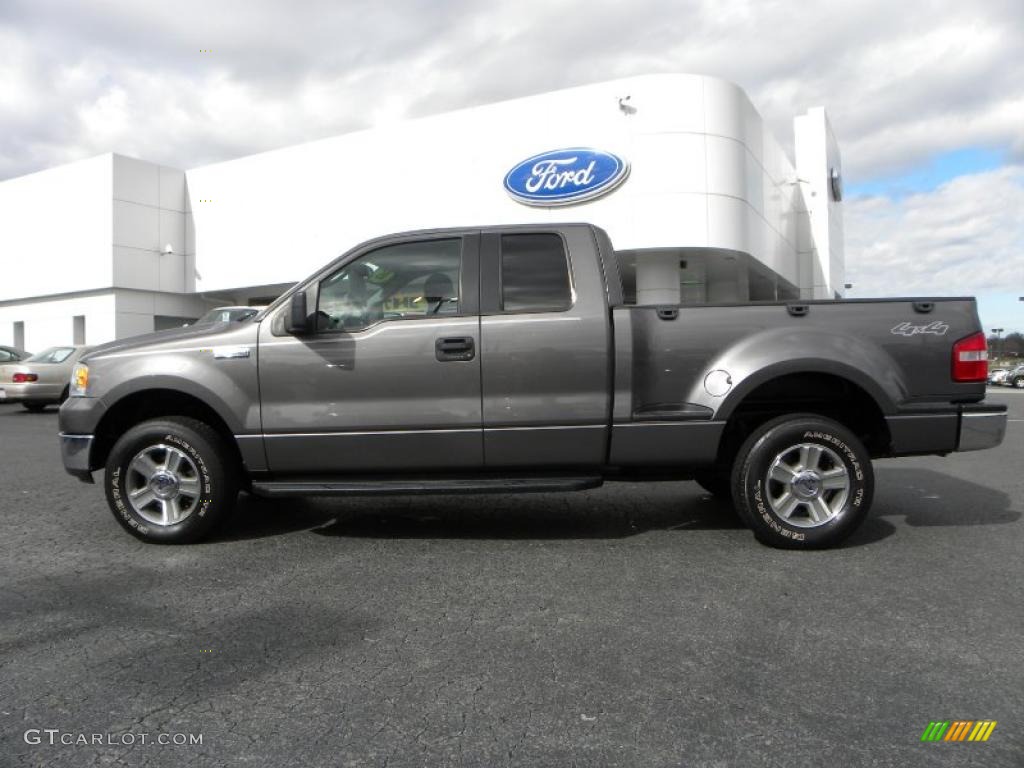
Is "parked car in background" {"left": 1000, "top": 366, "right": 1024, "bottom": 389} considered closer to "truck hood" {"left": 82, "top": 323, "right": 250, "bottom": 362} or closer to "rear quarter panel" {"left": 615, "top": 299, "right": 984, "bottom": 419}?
"rear quarter panel" {"left": 615, "top": 299, "right": 984, "bottom": 419}

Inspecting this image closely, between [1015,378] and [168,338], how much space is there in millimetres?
38372

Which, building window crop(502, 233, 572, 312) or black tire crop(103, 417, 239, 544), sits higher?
building window crop(502, 233, 572, 312)

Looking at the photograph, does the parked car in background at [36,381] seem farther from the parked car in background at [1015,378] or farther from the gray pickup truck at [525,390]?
the parked car in background at [1015,378]

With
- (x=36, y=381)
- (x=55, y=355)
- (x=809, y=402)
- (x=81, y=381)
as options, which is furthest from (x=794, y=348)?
(x=55, y=355)

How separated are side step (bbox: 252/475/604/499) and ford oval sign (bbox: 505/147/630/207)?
17222mm

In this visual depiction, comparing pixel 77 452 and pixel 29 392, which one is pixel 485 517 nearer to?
pixel 77 452

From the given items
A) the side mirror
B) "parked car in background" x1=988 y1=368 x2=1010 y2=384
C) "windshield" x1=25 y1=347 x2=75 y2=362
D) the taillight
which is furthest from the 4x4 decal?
"parked car in background" x1=988 y1=368 x2=1010 y2=384

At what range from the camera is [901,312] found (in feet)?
15.4

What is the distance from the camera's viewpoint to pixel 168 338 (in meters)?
5.00

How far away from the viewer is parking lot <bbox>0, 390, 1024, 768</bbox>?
8.23ft

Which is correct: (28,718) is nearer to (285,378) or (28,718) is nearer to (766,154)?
(285,378)

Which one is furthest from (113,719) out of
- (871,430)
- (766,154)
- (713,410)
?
(766,154)

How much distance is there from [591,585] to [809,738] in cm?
166

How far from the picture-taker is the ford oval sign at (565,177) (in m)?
20.7
